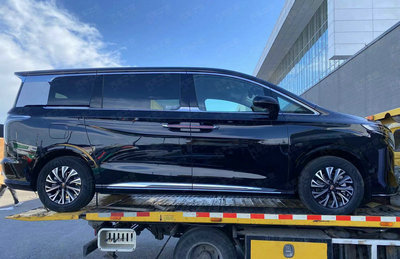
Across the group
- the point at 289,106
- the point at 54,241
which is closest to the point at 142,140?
the point at 289,106

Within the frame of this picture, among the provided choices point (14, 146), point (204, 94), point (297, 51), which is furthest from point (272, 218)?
point (297, 51)

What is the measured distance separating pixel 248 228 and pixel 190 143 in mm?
1241

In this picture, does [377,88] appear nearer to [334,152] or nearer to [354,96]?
[354,96]

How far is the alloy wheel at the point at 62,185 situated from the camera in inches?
129

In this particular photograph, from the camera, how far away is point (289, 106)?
3293 mm

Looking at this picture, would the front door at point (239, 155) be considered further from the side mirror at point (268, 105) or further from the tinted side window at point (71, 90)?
the tinted side window at point (71, 90)

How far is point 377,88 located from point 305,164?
10.6 meters

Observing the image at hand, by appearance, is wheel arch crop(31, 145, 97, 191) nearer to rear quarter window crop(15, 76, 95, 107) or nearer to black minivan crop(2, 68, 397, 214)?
black minivan crop(2, 68, 397, 214)

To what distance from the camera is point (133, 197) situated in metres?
4.27

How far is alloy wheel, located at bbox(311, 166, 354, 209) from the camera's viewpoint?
3.02 m

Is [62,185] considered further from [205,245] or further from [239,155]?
[239,155]

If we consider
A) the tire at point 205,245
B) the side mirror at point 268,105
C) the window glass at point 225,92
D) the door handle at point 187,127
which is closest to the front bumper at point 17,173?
the door handle at point 187,127

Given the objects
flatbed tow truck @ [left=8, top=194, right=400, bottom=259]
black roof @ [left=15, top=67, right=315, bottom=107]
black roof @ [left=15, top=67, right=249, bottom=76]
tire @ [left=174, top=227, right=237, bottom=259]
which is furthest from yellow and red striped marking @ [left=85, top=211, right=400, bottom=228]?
black roof @ [left=15, top=67, right=249, bottom=76]

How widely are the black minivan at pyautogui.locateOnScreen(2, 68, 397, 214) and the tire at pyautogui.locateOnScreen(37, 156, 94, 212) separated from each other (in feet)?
0.04
